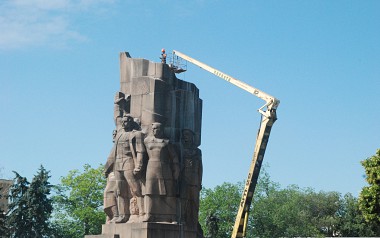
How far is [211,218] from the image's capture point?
56469 millimetres

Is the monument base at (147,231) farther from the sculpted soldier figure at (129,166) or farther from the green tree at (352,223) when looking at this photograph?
the green tree at (352,223)

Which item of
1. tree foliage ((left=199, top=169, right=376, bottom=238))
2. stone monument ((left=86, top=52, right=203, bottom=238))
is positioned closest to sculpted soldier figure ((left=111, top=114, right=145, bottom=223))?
stone monument ((left=86, top=52, right=203, bottom=238))

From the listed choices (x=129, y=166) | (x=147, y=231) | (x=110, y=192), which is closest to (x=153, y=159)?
(x=129, y=166)

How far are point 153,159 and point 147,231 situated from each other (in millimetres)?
2523

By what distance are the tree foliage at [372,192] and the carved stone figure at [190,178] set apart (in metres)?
12.7

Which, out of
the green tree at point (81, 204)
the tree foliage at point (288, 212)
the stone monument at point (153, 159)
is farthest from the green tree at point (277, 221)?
the stone monument at point (153, 159)

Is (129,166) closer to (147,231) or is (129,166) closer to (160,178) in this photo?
(160,178)

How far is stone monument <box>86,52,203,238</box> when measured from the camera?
24203mm

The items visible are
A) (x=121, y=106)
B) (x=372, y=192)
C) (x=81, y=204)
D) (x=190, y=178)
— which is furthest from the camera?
(x=81, y=204)

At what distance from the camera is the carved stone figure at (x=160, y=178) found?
79.2 feet

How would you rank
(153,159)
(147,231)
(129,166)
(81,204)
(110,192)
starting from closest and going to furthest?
(147,231) < (153,159) < (129,166) < (110,192) < (81,204)

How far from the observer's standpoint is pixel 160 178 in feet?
79.5

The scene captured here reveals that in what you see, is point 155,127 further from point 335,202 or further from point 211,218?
point 335,202

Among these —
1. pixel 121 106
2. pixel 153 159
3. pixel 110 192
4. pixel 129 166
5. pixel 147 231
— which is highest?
pixel 121 106
